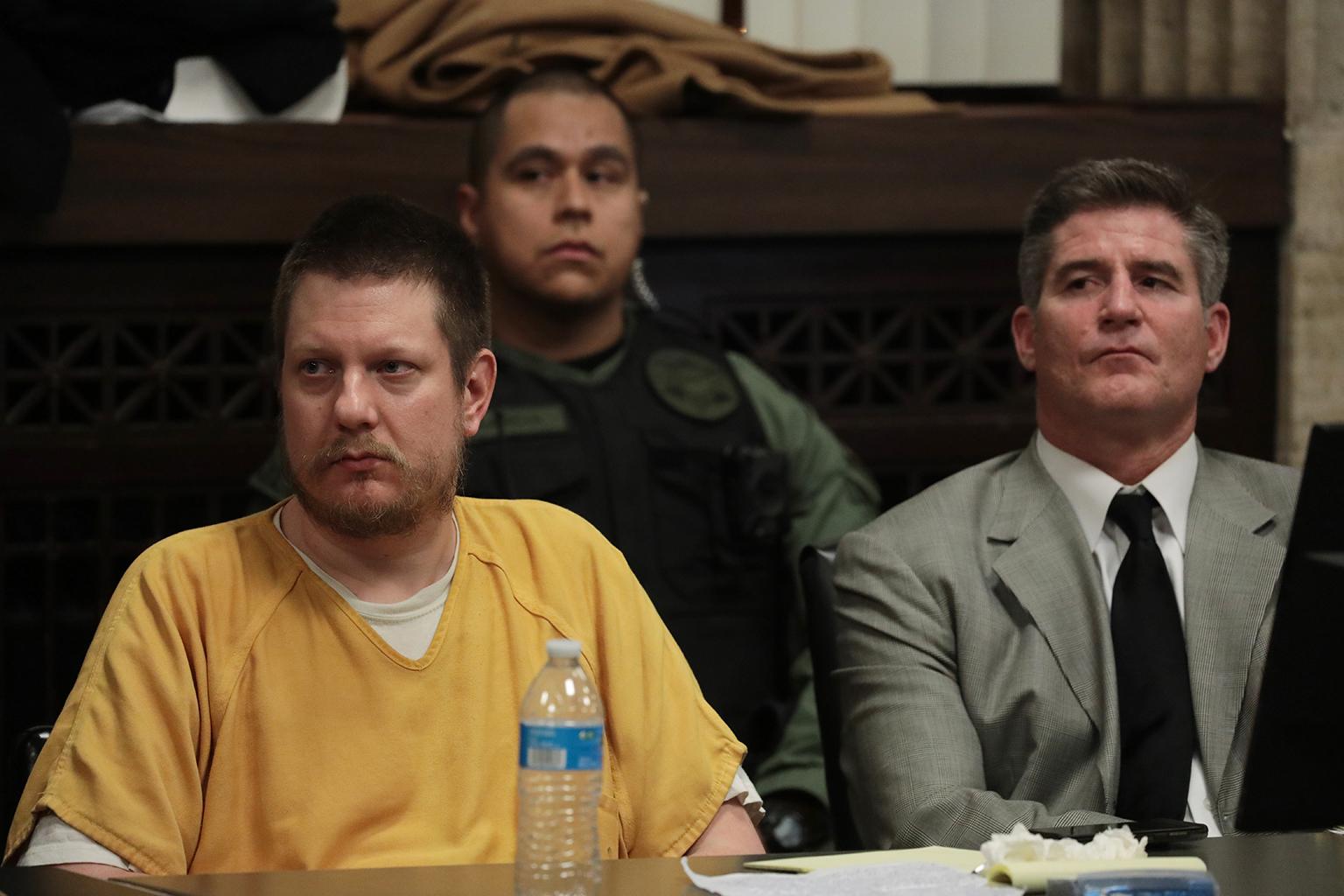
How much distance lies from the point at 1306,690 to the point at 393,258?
39.4 inches

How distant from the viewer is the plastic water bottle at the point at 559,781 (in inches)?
54.7

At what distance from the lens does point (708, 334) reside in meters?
3.37

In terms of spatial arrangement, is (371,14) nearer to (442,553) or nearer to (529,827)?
(442,553)

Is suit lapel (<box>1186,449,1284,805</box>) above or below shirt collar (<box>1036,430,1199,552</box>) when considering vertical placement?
below

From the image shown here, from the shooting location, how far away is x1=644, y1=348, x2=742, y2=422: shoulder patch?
3.11m

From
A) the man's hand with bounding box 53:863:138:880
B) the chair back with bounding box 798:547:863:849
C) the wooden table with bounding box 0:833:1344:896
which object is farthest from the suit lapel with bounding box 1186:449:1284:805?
the man's hand with bounding box 53:863:138:880

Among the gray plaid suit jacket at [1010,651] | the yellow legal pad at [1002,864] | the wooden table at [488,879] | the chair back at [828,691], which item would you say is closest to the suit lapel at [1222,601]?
the gray plaid suit jacket at [1010,651]

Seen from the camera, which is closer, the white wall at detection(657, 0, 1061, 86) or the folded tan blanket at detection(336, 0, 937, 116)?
the folded tan blanket at detection(336, 0, 937, 116)

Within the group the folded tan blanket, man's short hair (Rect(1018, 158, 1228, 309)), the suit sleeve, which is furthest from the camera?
the folded tan blanket

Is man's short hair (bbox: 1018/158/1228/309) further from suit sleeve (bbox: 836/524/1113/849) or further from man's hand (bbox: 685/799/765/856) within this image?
man's hand (bbox: 685/799/765/856)

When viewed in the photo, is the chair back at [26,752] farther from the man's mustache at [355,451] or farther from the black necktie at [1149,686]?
the black necktie at [1149,686]

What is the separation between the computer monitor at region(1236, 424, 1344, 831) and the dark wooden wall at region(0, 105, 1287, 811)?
2064mm

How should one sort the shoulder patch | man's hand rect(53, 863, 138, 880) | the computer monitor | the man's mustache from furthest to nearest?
the shoulder patch → the man's mustache → man's hand rect(53, 863, 138, 880) → the computer monitor

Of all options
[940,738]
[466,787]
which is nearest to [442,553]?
[466,787]
